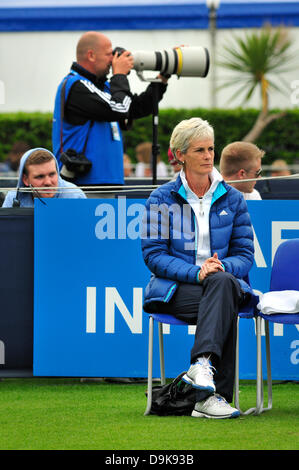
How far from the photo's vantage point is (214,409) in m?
4.70

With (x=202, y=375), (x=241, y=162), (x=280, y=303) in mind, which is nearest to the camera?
(x=202, y=375)

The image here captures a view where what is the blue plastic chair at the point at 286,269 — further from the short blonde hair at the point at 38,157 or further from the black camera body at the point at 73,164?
the black camera body at the point at 73,164

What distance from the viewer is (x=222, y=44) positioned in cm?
1908

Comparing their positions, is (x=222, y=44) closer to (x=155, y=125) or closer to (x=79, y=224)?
(x=155, y=125)

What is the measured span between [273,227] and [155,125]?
4.83ft

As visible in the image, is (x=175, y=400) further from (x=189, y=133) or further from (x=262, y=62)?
(x=262, y=62)

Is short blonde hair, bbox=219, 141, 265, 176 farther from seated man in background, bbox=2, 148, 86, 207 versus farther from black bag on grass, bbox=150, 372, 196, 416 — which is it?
black bag on grass, bbox=150, 372, 196, 416

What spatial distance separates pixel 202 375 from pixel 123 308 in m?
1.29

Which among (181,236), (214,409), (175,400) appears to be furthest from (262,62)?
(214,409)

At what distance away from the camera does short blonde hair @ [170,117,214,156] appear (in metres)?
5.20

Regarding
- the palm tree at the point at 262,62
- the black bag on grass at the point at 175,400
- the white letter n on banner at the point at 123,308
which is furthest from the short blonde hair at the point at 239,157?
the palm tree at the point at 262,62

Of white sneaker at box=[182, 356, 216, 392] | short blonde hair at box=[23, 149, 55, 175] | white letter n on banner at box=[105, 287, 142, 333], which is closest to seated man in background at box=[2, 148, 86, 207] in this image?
short blonde hair at box=[23, 149, 55, 175]

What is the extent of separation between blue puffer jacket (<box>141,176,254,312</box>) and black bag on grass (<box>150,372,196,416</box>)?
1.29ft

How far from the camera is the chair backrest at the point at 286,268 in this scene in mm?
5137
